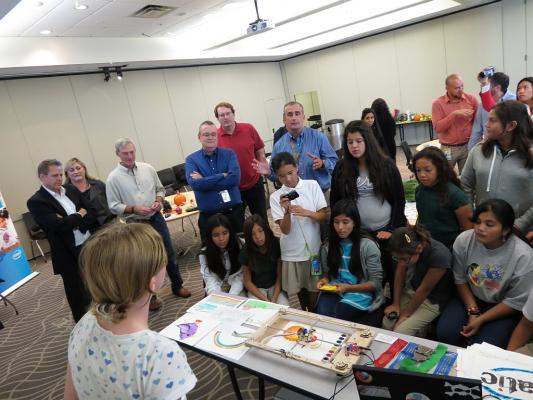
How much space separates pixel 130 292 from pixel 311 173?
7.56 feet

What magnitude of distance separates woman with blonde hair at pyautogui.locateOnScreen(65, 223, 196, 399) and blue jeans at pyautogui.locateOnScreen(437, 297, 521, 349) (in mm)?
1528

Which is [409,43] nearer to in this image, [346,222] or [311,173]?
→ [311,173]

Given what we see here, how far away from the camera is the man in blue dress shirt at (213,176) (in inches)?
120

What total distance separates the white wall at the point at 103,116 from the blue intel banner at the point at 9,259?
4.98 feet

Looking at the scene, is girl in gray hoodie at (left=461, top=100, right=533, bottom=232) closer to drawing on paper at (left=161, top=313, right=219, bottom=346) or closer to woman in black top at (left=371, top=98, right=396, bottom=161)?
drawing on paper at (left=161, top=313, right=219, bottom=346)

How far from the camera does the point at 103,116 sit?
6.89 metres

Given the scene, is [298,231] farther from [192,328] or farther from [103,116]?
[103,116]

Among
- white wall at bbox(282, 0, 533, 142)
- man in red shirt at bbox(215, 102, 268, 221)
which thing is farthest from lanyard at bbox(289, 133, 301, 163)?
white wall at bbox(282, 0, 533, 142)

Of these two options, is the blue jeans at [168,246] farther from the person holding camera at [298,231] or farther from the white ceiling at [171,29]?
the white ceiling at [171,29]

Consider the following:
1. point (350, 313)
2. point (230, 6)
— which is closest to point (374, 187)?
point (350, 313)

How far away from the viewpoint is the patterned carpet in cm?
243

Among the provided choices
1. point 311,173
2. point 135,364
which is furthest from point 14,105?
point 135,364

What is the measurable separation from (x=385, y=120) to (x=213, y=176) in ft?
9.29

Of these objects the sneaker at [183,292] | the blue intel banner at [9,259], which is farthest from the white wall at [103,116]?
the sneaker at [183,292]
